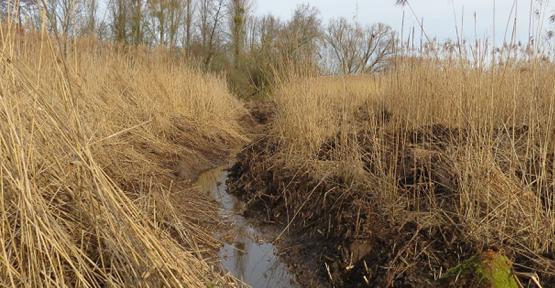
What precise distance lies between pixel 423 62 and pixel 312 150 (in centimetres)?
133

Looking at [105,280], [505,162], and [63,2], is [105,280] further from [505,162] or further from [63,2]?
[505,162]

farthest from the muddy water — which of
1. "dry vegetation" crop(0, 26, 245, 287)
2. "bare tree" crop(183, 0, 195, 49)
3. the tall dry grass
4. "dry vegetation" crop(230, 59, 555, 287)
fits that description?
"bare tree" crop(183, 0, 195, 49)

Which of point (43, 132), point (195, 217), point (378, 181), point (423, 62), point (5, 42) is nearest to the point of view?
point (5, 42)

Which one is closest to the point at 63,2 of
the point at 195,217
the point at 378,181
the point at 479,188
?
the point at 195,217

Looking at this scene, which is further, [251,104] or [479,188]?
[251,104]

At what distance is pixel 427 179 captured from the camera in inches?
121

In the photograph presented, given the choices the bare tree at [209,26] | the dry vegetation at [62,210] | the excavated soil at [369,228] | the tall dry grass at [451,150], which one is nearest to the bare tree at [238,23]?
the bare tree at [209,26]

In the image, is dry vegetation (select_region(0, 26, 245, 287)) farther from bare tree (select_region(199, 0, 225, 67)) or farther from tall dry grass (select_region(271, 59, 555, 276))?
bare tree (select_region(199, 0, 225, 67))

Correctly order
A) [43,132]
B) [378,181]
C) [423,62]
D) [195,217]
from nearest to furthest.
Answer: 1. [43,132]
2. [378,181]
3. [195,217]
4. [423,62]

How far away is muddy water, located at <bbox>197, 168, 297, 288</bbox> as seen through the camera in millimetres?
2811

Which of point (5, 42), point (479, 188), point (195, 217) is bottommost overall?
point (195, 217)

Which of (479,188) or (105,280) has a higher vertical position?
(479,188)

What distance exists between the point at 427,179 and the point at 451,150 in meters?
0.26

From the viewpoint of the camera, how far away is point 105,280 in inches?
69.3
